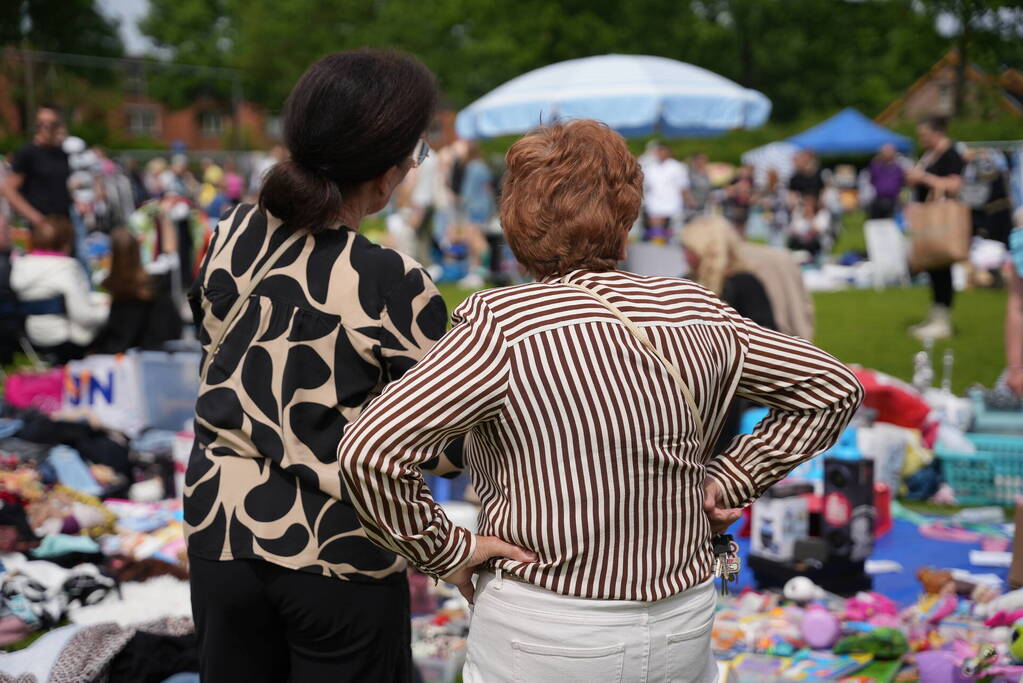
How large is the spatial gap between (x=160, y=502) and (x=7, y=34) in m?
15.3

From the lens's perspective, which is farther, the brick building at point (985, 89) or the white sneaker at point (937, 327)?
the white sneaker at point (937, 327)

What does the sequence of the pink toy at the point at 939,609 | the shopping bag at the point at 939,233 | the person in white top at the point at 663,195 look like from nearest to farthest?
the pink toy at the point at 939,609, the shopping bag at the point at 939,233, the person in white top at the point at 663,195

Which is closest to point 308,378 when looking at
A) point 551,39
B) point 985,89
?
point 985,89

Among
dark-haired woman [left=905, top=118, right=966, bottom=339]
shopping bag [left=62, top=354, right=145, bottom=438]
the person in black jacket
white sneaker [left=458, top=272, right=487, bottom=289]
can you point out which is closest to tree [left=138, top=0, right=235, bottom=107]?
white sneaker [left=458, top=272, right=487, bottom=289]

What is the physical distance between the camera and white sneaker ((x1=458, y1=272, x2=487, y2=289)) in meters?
13.2

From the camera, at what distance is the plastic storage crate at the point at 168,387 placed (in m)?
6.47

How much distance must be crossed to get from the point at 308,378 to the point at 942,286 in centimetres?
900

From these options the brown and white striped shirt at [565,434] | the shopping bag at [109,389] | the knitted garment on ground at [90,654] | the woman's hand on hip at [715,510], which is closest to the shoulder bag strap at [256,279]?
the brown and white striped shirt at [565,434]

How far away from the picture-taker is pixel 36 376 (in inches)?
267

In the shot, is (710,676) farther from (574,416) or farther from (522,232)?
(522,232)

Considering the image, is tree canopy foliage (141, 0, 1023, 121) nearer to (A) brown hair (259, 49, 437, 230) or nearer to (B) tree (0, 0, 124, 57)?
(B) tree (0, 0, 124, 57)

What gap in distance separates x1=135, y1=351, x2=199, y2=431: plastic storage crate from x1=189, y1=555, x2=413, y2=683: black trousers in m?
4.63

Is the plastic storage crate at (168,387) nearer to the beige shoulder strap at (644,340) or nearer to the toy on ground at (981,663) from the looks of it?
the toy on ground at (981,663)

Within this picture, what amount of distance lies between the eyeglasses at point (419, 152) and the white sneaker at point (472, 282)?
11.0 metres
